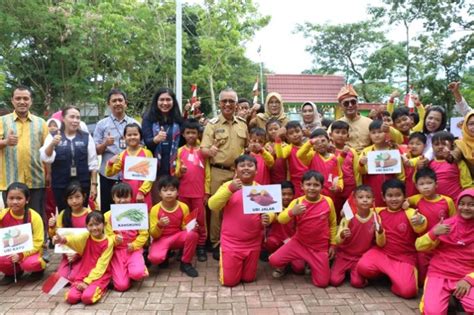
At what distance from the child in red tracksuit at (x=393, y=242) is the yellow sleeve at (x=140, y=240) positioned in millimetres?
2325

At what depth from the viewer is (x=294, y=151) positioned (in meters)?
5.01

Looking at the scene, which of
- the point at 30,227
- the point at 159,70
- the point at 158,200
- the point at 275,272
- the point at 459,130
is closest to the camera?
the point at 30,227

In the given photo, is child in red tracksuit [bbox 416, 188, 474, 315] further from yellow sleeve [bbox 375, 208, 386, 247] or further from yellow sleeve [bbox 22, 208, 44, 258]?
yellow sleeve [bbox 22, 208, 44, 258]

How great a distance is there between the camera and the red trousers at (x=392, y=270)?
13.1 ft

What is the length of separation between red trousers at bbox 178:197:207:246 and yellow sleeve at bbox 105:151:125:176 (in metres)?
0.83

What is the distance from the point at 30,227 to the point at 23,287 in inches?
26.0

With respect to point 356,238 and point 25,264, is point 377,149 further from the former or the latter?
point 25,264

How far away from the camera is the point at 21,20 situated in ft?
47.9

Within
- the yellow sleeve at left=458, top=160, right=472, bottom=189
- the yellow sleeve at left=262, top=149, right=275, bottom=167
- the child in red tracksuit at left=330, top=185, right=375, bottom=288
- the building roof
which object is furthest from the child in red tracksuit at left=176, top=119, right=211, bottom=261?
the building roof

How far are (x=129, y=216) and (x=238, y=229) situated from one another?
3.86 ft

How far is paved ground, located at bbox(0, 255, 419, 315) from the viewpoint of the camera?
149 inches

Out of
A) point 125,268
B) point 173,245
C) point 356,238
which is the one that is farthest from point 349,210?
point 125,268

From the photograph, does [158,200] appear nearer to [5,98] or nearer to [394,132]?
[394,132]

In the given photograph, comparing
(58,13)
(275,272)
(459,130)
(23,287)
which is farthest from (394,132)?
(58,13)
